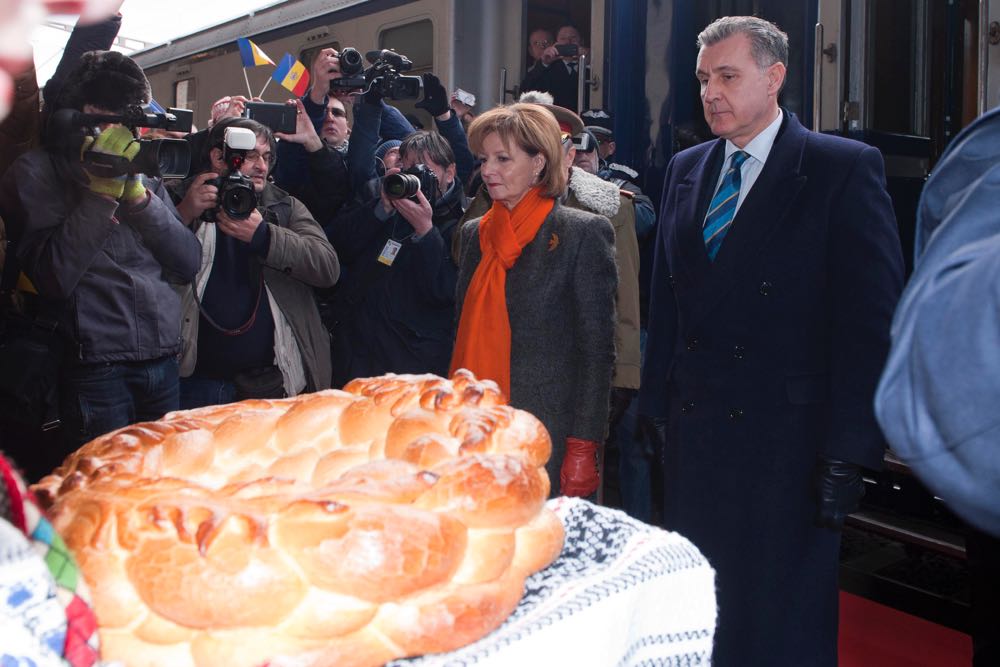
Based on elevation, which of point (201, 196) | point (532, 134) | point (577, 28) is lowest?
point (201, 196)

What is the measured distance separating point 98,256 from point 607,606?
2.13 meters

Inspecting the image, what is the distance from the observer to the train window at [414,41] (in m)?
4.92

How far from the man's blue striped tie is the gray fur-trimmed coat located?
0.33 meters

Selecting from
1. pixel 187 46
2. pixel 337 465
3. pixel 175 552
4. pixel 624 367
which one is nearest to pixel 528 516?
pixel 337 465

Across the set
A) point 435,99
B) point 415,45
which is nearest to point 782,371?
point 435,99

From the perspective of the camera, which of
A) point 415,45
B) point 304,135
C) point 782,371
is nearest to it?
point 782,371

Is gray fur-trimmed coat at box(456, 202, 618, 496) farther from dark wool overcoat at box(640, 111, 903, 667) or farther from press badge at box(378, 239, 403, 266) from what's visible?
press badge at box(378, 239, 403, 266)

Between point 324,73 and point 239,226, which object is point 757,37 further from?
point 324,73

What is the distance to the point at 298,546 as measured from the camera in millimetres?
883

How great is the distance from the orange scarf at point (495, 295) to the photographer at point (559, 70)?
2168 millimetres

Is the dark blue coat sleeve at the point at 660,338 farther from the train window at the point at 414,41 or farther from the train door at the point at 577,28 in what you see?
the train window at the point at 414,41

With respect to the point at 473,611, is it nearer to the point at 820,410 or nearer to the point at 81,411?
the point at 820,410

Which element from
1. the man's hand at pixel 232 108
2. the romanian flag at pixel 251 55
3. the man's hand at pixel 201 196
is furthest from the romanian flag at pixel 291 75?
the man's hand at pixel 201 196

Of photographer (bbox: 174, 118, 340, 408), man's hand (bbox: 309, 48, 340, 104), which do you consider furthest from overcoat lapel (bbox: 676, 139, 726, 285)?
man's hand (bbox: 309, 48, 340, 104)
